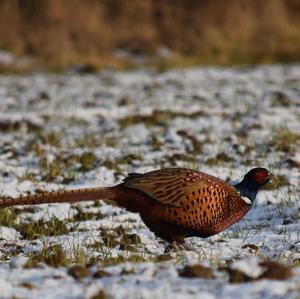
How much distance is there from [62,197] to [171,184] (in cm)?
63

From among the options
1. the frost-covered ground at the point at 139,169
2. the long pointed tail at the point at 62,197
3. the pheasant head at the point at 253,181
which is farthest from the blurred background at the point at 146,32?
the long pointed tail at the point at 62,197

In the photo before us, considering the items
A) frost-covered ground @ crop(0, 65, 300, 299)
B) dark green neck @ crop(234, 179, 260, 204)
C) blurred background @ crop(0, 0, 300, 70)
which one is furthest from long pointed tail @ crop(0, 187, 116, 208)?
blurred background @ crop(0, 0, 300, 70)

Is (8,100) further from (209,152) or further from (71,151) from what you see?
(209,152)

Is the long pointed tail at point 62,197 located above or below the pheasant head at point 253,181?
below

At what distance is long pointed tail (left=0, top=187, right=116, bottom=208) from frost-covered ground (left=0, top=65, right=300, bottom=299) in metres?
0.27

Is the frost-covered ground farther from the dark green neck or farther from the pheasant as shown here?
the dark green neck

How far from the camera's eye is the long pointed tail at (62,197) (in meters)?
4.23

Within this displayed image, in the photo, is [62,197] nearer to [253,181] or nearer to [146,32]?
[253,181]

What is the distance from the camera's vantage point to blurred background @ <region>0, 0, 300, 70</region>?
1734 centimetres

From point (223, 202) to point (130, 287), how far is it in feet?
4.56

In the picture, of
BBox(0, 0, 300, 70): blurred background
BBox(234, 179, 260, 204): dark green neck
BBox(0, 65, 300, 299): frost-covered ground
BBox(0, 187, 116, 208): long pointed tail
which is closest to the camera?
BBox(0, 65, 300, 299): frost-covered ground

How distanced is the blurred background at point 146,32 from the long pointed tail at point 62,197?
1207cm

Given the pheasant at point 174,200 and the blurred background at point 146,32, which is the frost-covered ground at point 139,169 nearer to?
the pheasant at point 174,200

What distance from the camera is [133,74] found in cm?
1498
